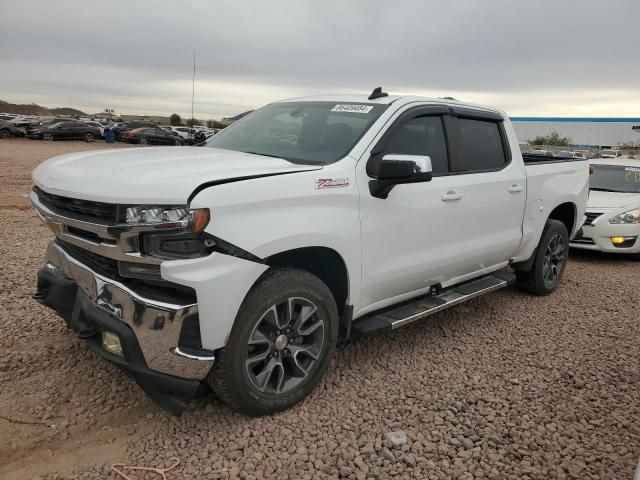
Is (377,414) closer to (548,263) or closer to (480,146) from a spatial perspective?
(480,146)

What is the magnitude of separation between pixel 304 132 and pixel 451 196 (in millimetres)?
1212

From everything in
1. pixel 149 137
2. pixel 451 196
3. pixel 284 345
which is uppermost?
pixel 149 137

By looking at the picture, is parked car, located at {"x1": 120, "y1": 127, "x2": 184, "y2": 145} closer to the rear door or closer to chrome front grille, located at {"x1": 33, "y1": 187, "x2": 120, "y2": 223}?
the rear door

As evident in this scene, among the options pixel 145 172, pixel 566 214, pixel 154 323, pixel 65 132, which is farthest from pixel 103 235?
pixel 65 132

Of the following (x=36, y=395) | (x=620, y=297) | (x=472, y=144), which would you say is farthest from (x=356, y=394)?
(x=620, y=297)

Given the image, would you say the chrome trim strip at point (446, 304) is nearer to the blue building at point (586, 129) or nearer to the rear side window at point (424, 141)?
the rear side window at point (424, 141)

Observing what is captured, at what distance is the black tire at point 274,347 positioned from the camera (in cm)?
284

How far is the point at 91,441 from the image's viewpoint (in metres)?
2.91

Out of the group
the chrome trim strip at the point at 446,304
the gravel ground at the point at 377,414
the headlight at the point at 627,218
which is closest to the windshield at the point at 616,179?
the headlight at the point at 627,218

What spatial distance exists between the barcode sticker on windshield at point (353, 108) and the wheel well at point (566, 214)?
120 inches

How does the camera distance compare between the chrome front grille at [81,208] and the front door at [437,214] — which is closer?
the chrome front grille at [81,208]

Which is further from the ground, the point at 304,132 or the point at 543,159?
the point at 304,132

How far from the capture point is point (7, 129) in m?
32.1

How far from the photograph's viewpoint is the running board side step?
3605mm
